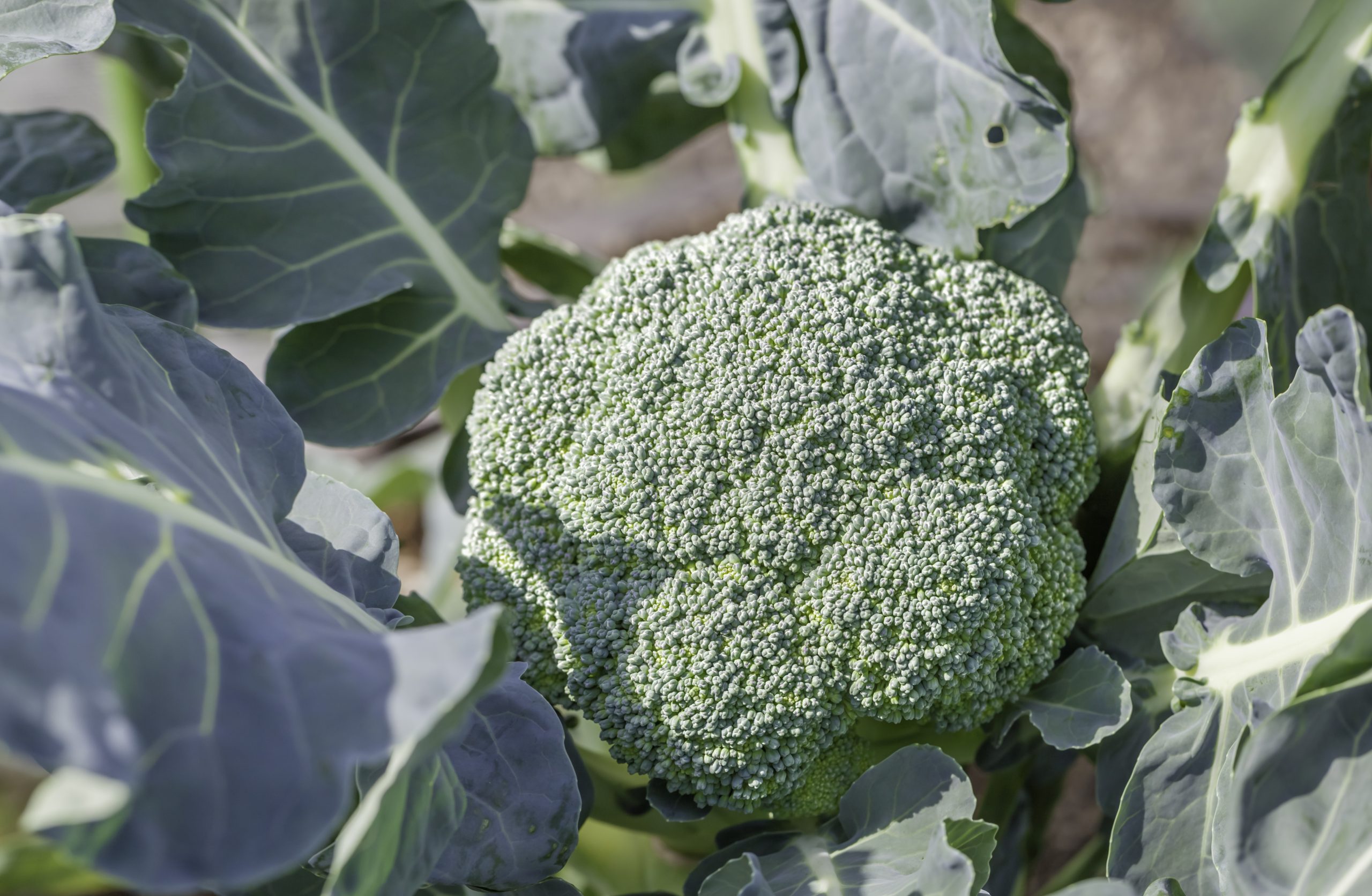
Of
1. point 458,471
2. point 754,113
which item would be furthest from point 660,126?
point 458,471

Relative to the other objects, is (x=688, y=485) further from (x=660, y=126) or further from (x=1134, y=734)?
(x=660, y=126)

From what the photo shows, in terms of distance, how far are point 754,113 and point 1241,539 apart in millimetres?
765

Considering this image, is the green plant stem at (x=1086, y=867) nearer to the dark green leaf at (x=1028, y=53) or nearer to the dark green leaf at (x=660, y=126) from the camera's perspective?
the dark green leaf at (x=1028, y=53)

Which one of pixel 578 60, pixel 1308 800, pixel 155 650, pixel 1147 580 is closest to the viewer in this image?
pixel 155 650

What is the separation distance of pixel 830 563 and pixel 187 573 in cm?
56

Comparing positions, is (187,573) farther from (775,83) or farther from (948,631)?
(775,83)

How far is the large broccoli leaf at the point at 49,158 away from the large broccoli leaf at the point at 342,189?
0.41 feet

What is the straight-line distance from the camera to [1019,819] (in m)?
1.38

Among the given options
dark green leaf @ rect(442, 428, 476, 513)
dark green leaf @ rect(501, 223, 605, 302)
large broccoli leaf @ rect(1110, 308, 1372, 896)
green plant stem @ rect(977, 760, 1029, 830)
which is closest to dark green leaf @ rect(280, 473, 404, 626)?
dark green leaf @ rect(442, 428, 476, 513)

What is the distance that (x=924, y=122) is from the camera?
1057 millimetres

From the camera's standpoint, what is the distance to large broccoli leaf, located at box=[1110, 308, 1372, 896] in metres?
0.78

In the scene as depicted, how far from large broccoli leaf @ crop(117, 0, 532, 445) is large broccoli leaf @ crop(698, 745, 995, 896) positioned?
663 mm

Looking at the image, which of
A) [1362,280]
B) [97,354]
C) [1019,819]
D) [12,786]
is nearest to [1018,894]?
[1019,819]

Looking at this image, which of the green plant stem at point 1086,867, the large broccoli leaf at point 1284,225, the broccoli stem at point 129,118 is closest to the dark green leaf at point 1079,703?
the large broccoli leaf at point 1284,225
